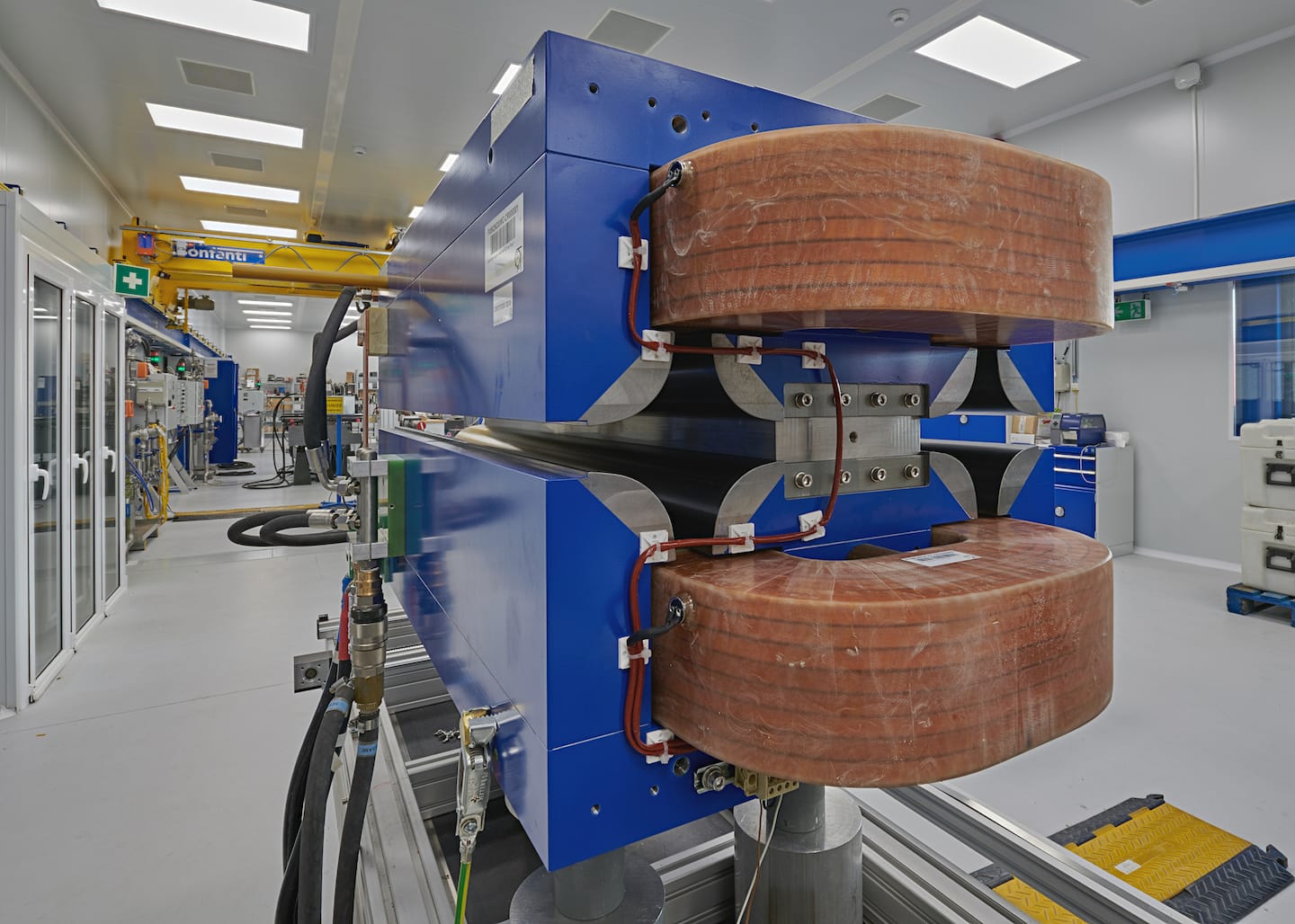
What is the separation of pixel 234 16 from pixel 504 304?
5175 millimetres

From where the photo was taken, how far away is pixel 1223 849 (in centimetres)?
201

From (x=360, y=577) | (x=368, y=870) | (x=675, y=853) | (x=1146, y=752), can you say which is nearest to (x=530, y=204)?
(x=360, y=577)

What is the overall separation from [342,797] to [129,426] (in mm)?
5674

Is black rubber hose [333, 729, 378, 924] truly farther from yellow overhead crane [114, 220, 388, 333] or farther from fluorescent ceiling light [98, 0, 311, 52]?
yellow overhead crane [114, 220, 388, 333]

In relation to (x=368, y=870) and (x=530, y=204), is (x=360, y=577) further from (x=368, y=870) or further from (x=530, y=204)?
(x=530, y=204)

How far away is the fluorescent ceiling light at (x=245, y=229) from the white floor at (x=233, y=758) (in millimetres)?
6660

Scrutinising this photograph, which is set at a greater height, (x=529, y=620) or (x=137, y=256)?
(x=137, y=256)

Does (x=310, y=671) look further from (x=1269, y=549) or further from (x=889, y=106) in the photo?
(x=889, y=106)

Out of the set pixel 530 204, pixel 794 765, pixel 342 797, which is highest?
pixel 530 204

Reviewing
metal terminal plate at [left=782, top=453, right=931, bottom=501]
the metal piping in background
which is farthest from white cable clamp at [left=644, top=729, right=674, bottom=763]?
the metal piping in background

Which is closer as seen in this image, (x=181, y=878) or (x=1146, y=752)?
(x=181, y=878)

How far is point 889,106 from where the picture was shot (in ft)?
19.1

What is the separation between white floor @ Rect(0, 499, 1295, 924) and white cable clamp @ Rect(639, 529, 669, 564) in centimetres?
190

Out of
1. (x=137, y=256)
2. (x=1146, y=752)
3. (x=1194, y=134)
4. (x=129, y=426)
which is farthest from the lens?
(x=137, y=256)
